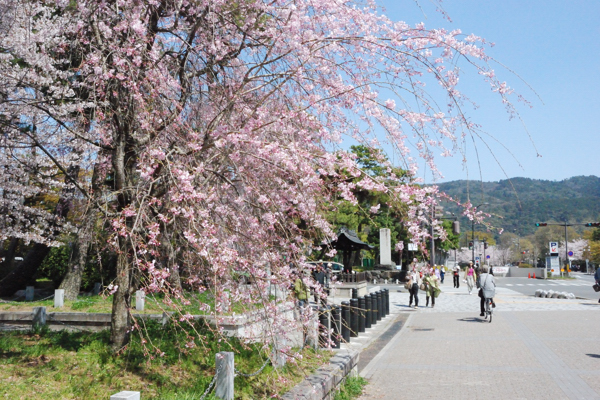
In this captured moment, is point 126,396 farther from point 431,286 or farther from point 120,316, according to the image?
point 431,286

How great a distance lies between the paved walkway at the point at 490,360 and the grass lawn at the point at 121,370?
1.88 meters

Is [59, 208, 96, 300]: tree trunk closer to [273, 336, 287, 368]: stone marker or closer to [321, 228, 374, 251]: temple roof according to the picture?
[273, 336, 287, 368]: stone marker

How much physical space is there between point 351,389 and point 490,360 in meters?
3.92

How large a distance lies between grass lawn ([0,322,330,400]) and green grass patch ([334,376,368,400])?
523 mm

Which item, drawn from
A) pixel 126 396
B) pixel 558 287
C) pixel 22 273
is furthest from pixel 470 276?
pixel 126 396

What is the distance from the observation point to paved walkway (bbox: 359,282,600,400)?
26.8 feet

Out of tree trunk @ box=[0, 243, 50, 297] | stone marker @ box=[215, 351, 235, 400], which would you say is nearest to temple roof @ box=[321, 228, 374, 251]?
tree trunk @ box=[0, 243, 50, 297]

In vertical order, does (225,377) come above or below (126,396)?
below

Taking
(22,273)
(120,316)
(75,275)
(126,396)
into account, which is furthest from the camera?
(22,273)

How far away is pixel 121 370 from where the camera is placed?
6812 mm

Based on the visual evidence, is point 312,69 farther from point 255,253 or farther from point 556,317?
point 556,317

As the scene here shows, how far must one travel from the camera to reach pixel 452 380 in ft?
29.2

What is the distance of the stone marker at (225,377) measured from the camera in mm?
5781

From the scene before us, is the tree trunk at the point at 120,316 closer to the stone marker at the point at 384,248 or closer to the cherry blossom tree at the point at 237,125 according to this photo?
the cherry blossom tree at the point at 237,125
